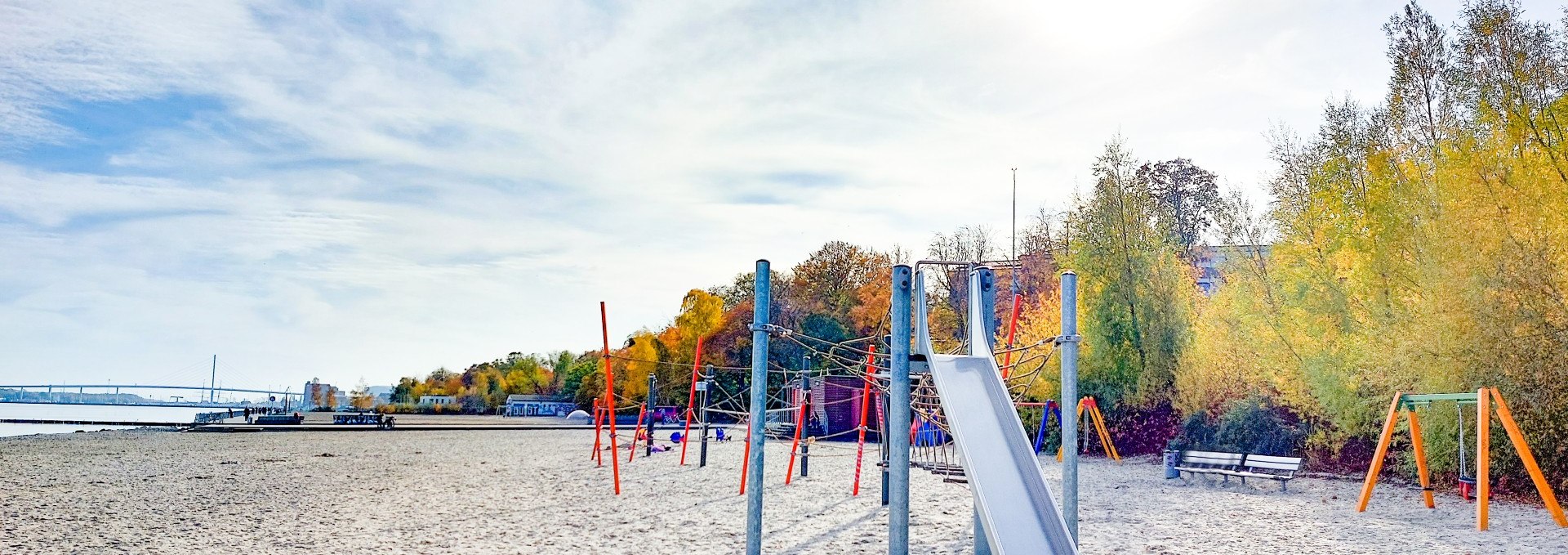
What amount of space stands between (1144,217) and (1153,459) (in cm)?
548

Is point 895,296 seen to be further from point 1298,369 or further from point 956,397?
point 1298,369

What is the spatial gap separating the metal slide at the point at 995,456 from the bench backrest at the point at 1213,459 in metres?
10.3

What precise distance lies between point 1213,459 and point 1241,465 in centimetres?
73

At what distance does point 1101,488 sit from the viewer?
1465 centimetres

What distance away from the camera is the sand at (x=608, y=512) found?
9031 millimetres

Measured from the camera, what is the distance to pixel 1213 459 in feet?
53.3

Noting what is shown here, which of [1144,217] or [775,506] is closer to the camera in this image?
A: [775,506]

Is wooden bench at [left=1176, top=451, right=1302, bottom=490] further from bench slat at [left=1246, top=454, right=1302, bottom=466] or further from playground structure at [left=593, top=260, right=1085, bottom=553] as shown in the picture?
playground structure at [left=593, top=260, right=1085, bottom=553]

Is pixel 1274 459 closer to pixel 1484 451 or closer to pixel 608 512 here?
pixel 1484 451

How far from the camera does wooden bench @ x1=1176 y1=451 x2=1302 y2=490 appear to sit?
14398mm

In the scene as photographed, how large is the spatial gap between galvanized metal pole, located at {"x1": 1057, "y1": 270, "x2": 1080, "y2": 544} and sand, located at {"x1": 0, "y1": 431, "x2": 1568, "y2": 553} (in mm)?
1985

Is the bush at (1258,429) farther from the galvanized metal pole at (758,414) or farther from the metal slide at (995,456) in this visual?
the galvanized metal pole at (758,414)

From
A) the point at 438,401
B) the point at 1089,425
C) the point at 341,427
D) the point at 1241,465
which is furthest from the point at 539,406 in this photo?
the point at 1241,465

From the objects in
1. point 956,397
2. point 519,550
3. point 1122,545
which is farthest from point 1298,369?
point 519,550
